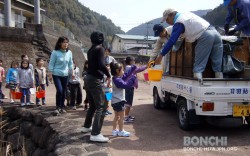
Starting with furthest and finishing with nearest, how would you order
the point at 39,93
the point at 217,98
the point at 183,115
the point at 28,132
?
the point at 39,93, the point at 28,132, the point at 183,115, the point at 217,98

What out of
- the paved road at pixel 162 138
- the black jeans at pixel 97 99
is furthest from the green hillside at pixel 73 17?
the black jeans at pixel 97 99

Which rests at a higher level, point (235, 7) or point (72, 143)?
point (235, 7)

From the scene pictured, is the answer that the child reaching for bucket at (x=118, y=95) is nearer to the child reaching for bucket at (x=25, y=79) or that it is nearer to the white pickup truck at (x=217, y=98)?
the white pickup truck at (x=217, y=98)

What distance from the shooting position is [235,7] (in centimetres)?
581

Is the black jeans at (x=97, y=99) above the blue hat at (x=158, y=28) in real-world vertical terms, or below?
below

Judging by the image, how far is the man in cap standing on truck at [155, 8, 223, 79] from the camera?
4.77 metres

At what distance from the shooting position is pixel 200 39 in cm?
482

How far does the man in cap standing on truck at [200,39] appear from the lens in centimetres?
477

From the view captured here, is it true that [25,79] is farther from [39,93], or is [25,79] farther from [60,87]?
[60,87]

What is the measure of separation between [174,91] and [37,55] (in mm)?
11230

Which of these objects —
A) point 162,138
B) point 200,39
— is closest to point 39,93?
point 162,138

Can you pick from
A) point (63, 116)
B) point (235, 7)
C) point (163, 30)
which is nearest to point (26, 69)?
point (63, 116)

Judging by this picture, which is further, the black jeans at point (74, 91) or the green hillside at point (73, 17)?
the green hillside at point (73, 17)

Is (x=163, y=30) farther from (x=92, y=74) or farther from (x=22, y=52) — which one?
(x=22, y=52)
